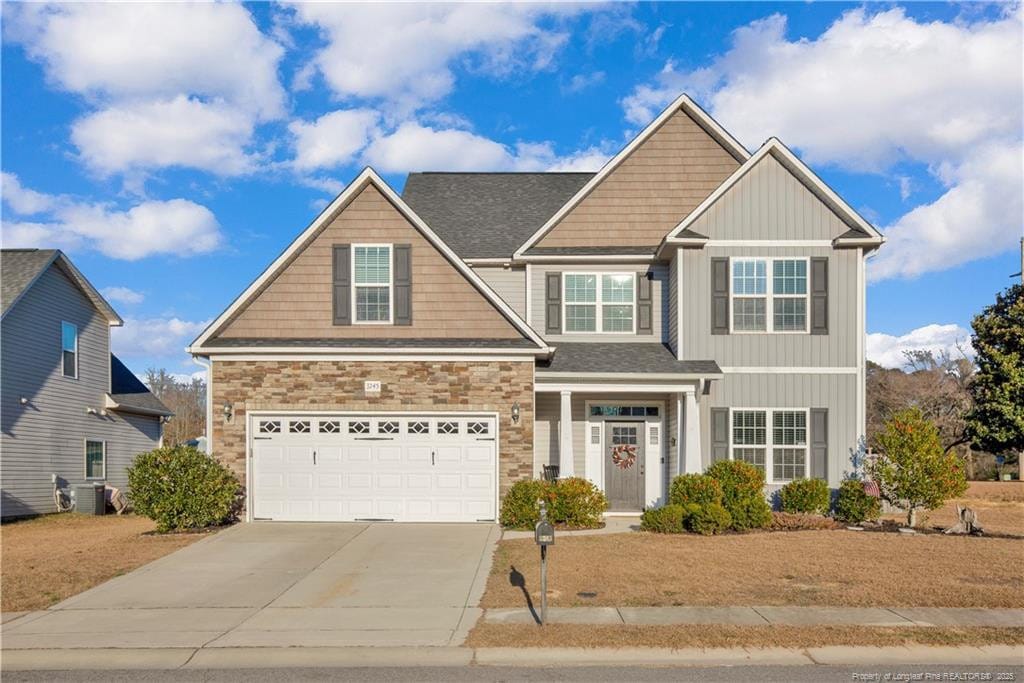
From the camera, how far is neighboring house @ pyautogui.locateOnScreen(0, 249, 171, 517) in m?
22.3

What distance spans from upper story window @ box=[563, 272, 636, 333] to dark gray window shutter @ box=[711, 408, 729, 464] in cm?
310

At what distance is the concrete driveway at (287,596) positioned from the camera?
964 cm

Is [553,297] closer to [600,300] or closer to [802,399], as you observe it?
[600,300]

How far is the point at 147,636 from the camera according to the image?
969cm

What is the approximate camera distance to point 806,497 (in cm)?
1797

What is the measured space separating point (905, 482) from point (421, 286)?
1044 centimetres

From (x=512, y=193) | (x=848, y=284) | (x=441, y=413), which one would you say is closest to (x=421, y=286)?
(x=441, y=413)

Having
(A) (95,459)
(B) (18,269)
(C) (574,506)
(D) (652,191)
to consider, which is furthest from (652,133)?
(A) (95,459)

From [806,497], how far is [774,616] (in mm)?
8431

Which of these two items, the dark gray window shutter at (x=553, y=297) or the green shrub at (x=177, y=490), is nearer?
the green shrub at (x=177, y=490)

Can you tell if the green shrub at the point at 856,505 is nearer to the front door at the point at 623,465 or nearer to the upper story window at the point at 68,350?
the front door at the point at 623,465

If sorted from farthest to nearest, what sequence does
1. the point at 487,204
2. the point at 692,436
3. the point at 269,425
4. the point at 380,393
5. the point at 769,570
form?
the point at 487,204 → the point at 692,436 → the point at 269,425 → the point at 380,393 → the point at 769,570

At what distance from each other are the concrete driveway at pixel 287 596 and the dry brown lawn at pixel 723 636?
0.70 m

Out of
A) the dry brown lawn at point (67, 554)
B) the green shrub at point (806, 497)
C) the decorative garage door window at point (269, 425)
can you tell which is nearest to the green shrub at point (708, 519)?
the green shrub at point (806, 497)
